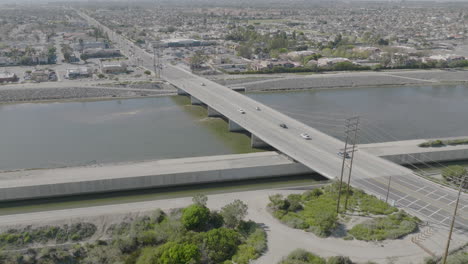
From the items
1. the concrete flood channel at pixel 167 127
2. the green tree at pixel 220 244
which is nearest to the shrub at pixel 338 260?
the green tree at pixel 220 244

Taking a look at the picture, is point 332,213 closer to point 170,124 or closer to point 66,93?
point 170,124

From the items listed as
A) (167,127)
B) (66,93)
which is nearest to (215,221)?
(167,127)

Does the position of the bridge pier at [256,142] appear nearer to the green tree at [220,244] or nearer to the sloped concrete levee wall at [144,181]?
the sloped concrete levee wall at [144,181]

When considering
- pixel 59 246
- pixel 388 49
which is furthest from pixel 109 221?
pixel 388 49

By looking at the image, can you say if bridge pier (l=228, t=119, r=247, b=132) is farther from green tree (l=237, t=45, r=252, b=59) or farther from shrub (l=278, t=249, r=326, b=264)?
green tree (l=237, t=45, r=252, b=59)

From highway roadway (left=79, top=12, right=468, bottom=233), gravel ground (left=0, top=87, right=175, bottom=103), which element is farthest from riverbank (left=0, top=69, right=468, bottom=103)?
highway roadway (left=79, top=12, right=468, bottom=233)
